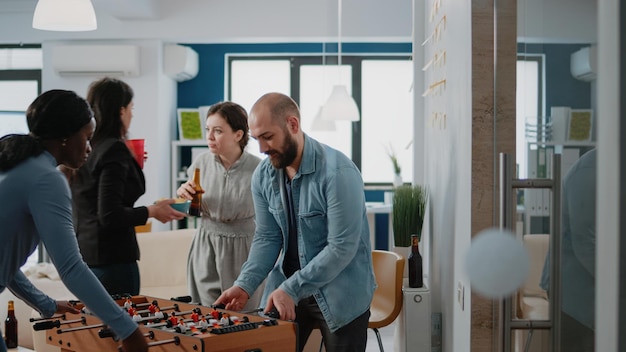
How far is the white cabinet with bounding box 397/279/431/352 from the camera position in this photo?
430 centimetres

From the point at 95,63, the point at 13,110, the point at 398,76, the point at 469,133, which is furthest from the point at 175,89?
the point at 469,133

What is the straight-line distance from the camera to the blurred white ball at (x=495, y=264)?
1.78 m

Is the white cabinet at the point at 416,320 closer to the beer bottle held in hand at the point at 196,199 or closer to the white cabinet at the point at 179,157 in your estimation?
the beer bottle held in hand at the point at 196,199

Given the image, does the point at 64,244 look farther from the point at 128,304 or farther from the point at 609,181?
the point at 609,181

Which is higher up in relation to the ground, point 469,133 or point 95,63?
point 95,63

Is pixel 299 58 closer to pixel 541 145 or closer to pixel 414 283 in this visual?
pixel 414 283

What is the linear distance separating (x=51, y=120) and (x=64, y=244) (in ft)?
1.22

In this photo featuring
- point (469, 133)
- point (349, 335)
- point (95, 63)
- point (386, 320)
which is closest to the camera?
point (349, 335)

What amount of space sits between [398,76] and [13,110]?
4.47 metres

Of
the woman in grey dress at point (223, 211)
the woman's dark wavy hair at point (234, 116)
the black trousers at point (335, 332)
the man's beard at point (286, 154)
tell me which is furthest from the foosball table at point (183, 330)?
the woman's dark wavy hair at point (234, 116)

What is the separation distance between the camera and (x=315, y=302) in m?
3.01

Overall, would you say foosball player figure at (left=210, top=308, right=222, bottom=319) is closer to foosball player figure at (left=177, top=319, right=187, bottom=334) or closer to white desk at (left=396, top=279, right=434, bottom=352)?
foosball player figure at (left=177, top=319, right=187, bottom=334)

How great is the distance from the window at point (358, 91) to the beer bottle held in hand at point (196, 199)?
17.7 ft

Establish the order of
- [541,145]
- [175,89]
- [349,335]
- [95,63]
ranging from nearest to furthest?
[541,145] < [349,335] < [95,63] < [175,89]
